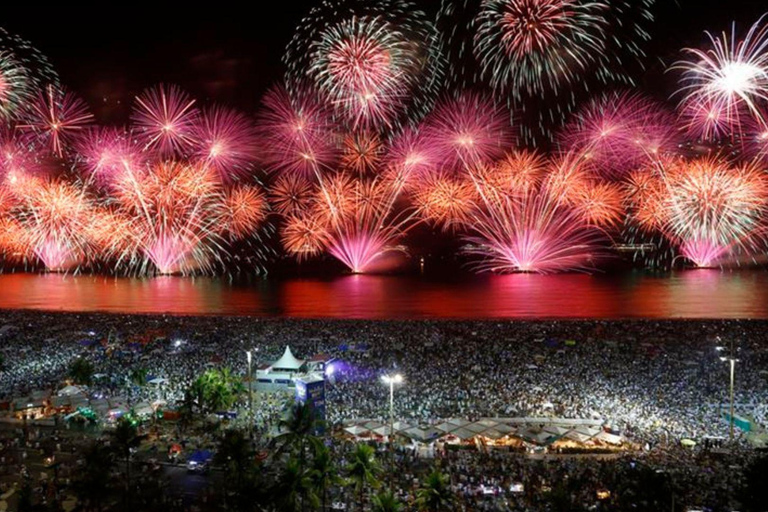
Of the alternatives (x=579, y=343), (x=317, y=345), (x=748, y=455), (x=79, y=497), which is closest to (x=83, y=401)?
(x=79, y=497)

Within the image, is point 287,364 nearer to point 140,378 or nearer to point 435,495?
point 140,378

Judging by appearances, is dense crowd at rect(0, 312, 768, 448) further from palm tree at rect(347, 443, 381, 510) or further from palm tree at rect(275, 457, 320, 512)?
palm tree at rect(347, 443, 381, 510)

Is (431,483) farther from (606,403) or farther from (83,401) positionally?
(83,401)

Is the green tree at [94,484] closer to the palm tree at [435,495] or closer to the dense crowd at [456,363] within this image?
the dense crowd at [456,363]

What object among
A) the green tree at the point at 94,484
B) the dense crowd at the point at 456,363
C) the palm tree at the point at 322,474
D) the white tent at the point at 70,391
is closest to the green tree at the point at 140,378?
the dense crowd at the point at 456,363

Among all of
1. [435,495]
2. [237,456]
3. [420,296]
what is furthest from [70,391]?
[420,296]

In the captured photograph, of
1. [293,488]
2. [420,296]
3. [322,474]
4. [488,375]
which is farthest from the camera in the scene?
[488,375]

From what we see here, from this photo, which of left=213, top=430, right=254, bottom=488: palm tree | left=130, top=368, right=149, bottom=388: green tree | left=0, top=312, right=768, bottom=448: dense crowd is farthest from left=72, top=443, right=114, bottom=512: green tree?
left=130, top=368, right=149, bottom=388: green tree
